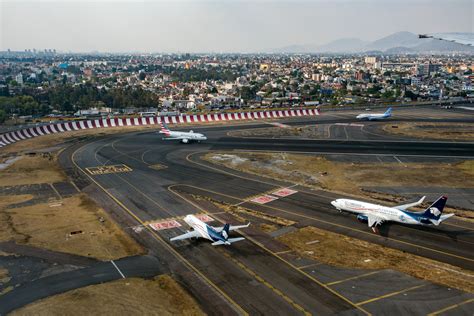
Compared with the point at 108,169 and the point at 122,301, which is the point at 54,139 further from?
the point at 122,301

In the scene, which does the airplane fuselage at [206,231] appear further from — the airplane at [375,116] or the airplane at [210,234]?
the airplane at [375,116]

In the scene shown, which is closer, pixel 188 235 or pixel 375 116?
pixel 188 235

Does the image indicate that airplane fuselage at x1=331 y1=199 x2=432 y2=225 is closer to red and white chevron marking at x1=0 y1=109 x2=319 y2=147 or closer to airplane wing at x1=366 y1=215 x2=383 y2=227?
airplane wing at x1=366 y1=215 x2=383 y2=227

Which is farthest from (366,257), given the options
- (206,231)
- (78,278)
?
(78,278)

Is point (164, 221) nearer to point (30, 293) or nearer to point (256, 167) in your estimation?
point (30, 293)

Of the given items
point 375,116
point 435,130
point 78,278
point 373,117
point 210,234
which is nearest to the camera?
point 78,278

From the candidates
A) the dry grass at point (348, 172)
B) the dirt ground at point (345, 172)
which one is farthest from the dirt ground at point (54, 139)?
the dry grass at point (348, 172)
